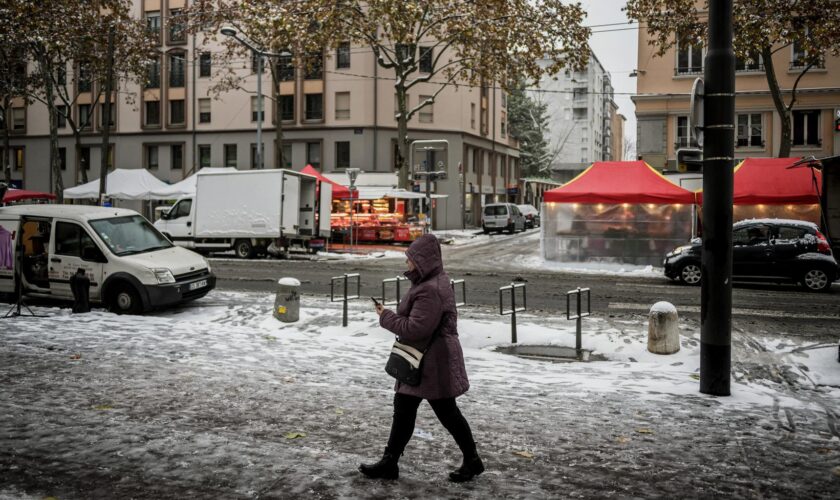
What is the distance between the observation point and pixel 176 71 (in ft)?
163

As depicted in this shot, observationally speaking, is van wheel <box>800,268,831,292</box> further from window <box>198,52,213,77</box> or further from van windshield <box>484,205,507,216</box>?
window <box>198,52,213,77</box>

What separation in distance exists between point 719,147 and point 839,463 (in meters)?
3.06

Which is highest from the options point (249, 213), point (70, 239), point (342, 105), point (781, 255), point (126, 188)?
point (342, 105)

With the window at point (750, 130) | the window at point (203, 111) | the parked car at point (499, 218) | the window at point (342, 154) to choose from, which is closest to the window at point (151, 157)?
the window at point (203, 111)

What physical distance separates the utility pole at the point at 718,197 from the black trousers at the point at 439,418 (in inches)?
135

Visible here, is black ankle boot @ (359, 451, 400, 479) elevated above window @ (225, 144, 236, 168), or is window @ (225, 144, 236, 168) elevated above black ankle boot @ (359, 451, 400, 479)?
window @ (225, 144, 236, 168)

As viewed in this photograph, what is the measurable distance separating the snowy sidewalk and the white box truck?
13.7 m

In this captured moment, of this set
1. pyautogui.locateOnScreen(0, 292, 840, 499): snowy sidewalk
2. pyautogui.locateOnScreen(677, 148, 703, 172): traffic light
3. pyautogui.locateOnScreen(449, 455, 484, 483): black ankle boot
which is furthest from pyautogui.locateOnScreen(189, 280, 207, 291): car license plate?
pyautogui.locateOnScreen(449, 455, 484, 483): black ankle boot

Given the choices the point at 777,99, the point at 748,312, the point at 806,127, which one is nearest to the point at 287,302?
the point at 748,312

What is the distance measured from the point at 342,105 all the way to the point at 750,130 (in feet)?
78.6

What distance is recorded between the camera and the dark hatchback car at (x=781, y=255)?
16484mm

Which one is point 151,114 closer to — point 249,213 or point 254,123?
point 254,123

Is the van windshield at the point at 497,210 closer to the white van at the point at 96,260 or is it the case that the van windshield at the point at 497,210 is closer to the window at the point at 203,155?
the window at the point at 203,155

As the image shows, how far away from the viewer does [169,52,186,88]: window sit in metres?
49.7
